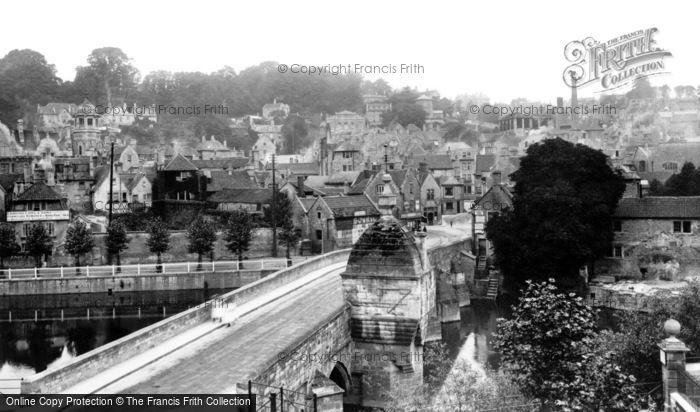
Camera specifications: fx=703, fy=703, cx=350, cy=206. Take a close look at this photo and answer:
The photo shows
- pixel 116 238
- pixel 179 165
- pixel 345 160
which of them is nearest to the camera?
pixel 116 238

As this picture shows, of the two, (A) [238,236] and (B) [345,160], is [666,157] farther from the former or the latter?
(A) [238,236]

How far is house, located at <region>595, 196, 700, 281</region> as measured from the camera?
145ft

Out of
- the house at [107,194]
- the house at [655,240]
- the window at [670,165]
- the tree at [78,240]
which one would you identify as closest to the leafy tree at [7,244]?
the tree at [78,240]

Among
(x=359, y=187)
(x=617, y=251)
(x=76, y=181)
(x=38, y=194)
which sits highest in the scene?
(x=76, y=181)

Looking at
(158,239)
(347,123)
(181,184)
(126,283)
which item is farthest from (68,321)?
(347,123)

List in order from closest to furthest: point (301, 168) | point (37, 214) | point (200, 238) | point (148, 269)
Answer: point (148, 269) → point (200, 238) → point (37, 214) → point (301, 168)

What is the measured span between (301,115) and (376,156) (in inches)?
1572

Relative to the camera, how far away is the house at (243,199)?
59.5 meters

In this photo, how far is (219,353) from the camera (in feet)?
60.8

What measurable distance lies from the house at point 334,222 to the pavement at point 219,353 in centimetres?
2712

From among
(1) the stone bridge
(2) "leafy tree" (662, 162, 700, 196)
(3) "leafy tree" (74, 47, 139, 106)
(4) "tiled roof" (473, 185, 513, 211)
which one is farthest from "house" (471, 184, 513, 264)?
(3) "leafy tree" (74, 47, 139, 106)

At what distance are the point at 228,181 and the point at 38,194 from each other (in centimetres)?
1782

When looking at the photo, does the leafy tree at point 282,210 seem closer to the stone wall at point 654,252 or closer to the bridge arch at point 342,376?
the stone wall at point 654,252

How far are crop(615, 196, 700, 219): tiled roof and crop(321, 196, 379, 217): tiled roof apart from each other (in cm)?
1935
